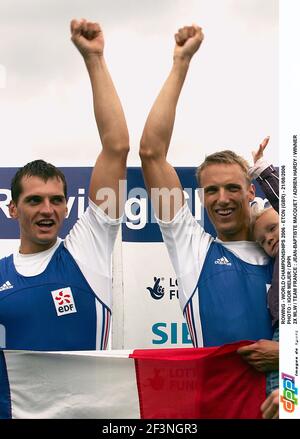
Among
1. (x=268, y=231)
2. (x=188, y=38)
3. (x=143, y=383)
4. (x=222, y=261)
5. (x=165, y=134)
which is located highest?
(x=188, y=38)

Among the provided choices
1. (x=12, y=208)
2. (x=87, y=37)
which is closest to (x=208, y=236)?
(x=12, y=208)

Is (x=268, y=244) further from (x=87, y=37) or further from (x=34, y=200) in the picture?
(x=87, y=37)

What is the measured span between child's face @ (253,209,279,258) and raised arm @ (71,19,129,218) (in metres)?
0.54

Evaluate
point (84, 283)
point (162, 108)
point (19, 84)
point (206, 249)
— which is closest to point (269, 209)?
point (206, 249)

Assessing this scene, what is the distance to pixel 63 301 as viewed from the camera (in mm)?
2623

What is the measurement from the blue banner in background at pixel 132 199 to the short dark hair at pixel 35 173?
0.02 metres

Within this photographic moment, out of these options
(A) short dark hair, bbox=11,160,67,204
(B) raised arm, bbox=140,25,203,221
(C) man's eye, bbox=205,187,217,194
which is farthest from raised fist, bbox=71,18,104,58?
(C) man's eye, bbox=205,187,217,194

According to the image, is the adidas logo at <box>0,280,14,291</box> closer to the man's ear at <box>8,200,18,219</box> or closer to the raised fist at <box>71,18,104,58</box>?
the man's ear at <box>8,200,18,219</box>

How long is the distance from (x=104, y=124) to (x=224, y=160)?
484 millimetres

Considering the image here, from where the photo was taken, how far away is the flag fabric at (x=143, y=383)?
2594 mm

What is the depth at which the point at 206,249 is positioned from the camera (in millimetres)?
2672

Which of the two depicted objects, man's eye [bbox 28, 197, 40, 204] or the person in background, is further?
man's eye [bbox 28, 197, 40, 204]

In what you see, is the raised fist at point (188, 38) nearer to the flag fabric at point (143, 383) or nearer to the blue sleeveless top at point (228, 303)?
the blue sleeveless top at point (228, 303)

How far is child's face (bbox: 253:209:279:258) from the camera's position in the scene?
8.63ft
